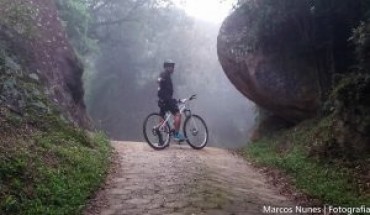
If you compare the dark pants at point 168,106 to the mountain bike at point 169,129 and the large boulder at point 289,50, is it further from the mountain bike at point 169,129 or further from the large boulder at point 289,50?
the large boulder at point 289,50

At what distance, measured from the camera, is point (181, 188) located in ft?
24.6

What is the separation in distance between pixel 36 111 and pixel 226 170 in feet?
13.1

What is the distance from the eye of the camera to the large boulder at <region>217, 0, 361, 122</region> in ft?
40.2

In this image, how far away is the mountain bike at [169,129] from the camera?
11.7m

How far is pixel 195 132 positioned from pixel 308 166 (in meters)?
3.69

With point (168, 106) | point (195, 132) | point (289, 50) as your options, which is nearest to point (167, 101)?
point (168, 106)

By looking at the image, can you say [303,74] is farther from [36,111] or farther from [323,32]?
[36,111]

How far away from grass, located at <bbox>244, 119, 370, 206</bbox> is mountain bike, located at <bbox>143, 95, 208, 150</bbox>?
1388mm

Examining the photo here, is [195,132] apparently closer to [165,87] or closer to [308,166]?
[165,87]

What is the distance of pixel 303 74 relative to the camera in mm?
13594

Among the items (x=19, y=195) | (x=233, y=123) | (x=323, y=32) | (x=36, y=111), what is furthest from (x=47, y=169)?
→ (x=233, y=123)

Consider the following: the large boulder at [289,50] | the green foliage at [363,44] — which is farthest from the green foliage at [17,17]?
the green foliage at [363,44]

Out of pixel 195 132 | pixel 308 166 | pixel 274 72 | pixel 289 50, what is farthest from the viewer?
pixel 274 72

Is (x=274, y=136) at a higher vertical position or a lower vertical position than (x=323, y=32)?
lower
